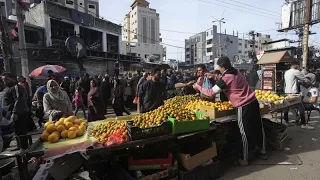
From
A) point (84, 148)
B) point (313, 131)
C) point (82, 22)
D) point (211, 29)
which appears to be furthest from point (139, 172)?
point (211, 29)

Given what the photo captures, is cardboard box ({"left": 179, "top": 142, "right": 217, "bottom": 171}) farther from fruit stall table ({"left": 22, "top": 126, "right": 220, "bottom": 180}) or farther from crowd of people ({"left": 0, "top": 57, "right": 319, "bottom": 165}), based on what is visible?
crowd of people ({"left": 0, "top": 57, "right": 319, "bottom": 165})

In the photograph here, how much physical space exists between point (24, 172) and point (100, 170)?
1087 millimetres

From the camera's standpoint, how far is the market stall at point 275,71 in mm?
12312

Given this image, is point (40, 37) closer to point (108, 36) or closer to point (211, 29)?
point (108, 36)

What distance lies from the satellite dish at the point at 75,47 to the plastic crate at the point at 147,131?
18962mm

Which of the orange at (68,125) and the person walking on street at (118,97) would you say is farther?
the person walking on street at (118,97)

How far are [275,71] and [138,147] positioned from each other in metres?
11.5

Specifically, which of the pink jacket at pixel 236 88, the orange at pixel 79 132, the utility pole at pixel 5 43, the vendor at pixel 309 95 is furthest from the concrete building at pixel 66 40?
the vendor at pixel 309 95

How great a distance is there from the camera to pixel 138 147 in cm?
329

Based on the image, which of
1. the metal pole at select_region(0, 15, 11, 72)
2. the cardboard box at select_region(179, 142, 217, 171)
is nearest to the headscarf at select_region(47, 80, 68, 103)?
the cardboard box at select_region(179, 142, 217, 171)

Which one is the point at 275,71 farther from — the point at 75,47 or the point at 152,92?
the point at 75,47

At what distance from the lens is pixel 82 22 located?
1010 inches

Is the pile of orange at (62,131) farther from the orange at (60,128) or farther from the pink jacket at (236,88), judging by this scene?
the pink jacket at (236,88)

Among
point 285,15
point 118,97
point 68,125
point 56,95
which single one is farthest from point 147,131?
point 285,15
